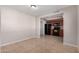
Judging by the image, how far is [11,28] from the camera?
1526 millimetres

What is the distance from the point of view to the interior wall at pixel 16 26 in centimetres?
153

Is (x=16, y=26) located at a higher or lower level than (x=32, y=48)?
higher

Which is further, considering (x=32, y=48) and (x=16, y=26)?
(x=32, y=48)

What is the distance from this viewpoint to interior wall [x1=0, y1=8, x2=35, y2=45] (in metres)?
1.53

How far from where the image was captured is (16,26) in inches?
65.0

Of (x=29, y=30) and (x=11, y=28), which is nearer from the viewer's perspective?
(x=11, y=28)

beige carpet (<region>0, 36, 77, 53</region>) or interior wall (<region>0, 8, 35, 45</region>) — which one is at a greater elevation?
interior wall (<region>0, 8, 35, 45</region>)

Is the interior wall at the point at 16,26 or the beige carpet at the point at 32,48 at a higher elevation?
the interior wall at the point at 16,26
